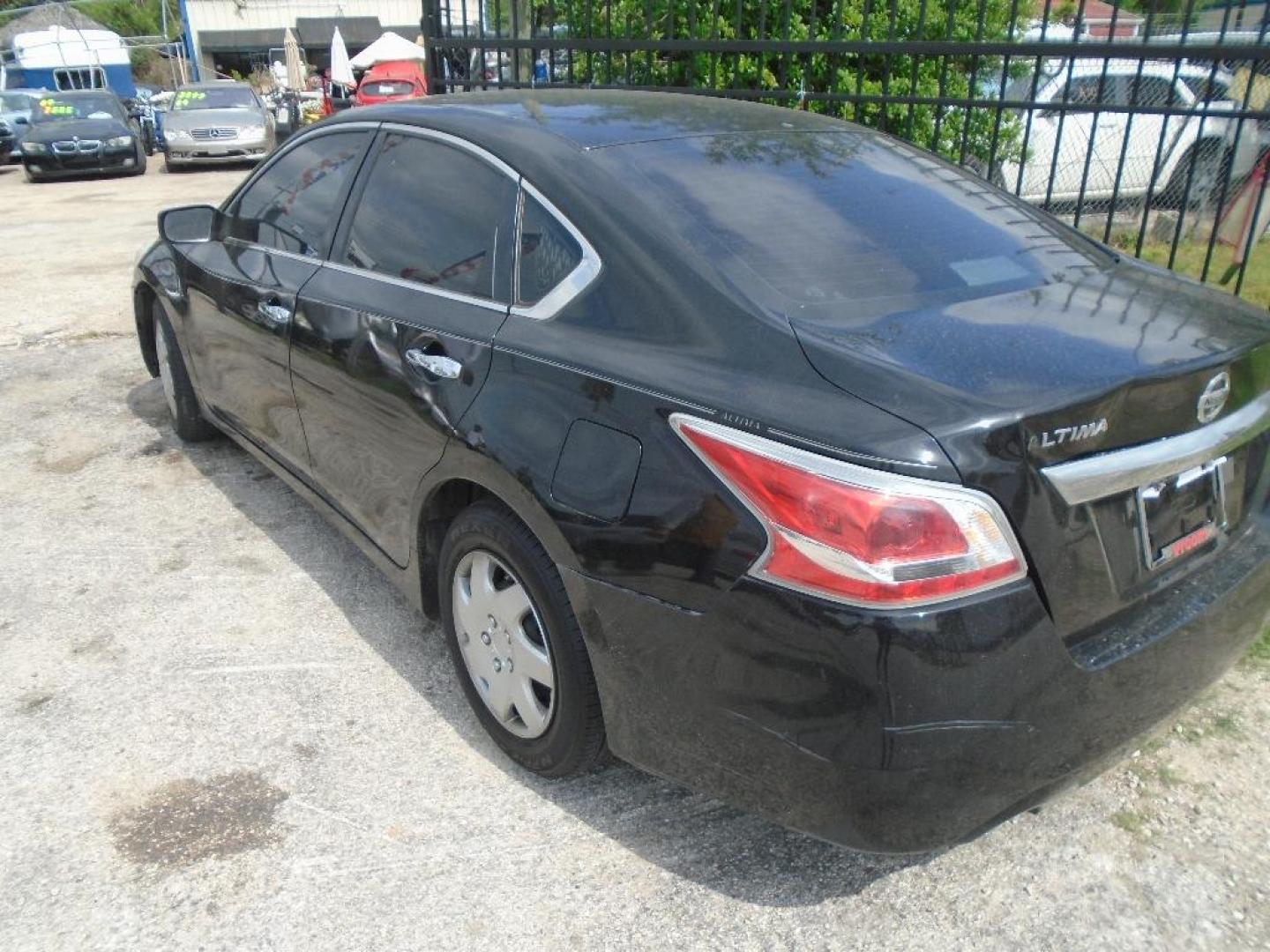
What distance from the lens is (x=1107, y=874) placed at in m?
2.41

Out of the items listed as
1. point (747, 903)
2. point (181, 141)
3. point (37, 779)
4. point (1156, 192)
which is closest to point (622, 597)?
point (747, 903)

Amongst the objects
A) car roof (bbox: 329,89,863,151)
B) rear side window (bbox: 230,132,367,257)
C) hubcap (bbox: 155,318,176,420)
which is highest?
car roof (bbox: 329,89,863,151)

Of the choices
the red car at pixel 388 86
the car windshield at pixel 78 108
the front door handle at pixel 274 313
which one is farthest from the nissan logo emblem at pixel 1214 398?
the red car at pixel 388 86

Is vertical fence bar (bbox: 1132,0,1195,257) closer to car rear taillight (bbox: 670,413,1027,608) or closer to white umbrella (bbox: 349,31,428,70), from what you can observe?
car rear taillight (bbox: 670,413,1027,608)

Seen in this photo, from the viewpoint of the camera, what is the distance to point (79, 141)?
1762cm

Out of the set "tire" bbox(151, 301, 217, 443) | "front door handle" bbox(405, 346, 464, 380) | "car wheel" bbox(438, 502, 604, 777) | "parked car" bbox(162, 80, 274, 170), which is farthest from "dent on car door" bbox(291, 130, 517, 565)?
"parked car" bbox(162, 80, 274, 170)

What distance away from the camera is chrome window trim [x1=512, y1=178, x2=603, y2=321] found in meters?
2.47

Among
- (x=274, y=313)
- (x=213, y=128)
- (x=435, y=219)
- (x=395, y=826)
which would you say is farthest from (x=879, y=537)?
(x=213, y=128)

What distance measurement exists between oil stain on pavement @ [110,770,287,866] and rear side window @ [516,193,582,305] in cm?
141

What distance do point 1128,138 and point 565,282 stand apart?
126 inches

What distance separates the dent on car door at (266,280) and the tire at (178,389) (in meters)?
0.42

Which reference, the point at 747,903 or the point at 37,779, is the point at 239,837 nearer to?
the point at 37,779

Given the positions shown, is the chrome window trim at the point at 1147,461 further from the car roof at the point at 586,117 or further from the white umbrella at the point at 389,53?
the white umbrella at the point at 389,53

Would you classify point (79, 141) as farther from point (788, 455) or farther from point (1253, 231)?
point (788, 455)
